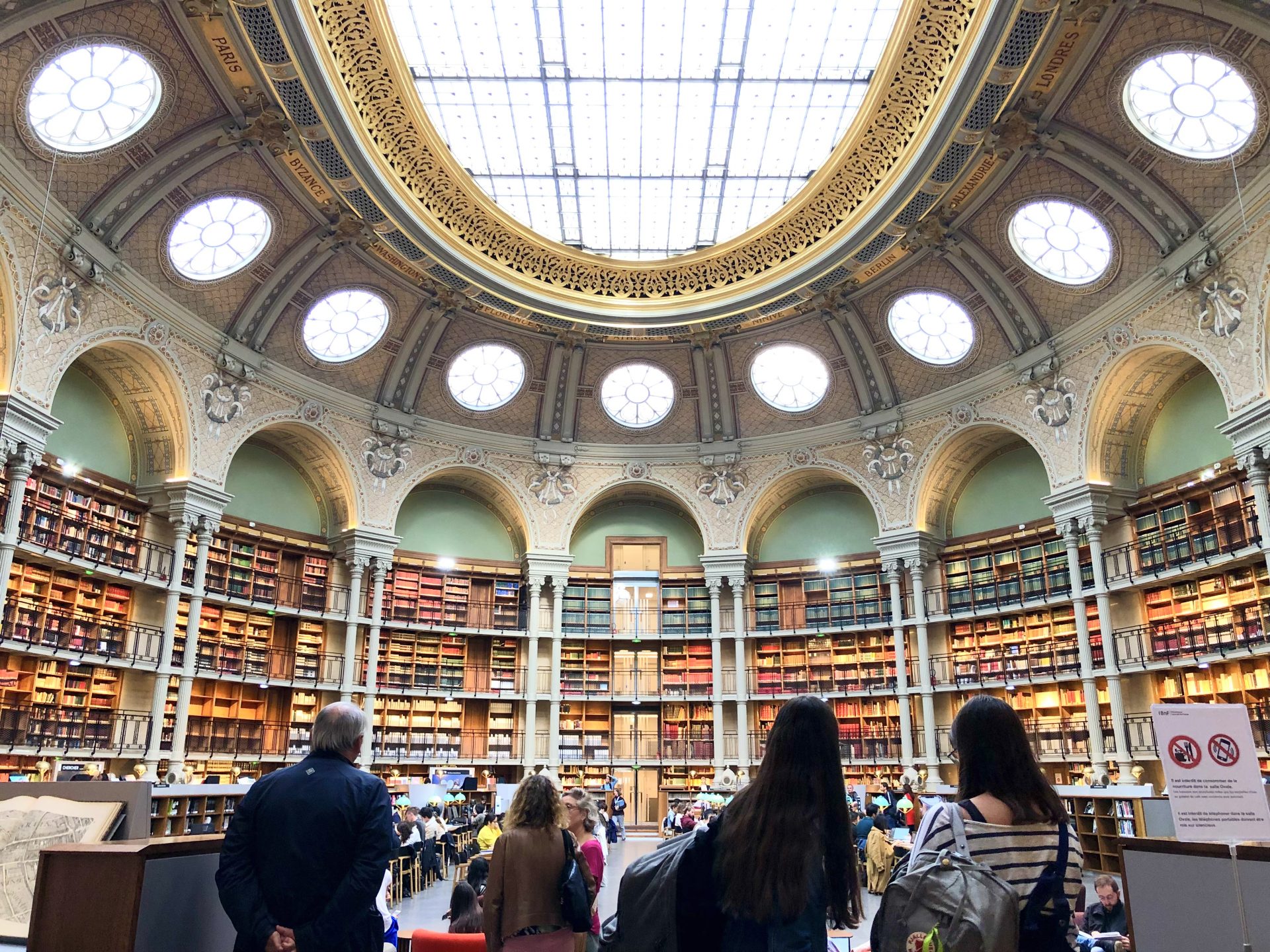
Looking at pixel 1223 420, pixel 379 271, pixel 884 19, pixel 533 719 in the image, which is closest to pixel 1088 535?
pixel 1223 420

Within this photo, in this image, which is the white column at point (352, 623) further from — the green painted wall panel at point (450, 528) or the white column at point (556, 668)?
the white column at point (556, 668)

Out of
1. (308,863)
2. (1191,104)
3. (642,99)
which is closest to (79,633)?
(642,99)

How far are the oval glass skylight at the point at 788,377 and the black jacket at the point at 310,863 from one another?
1942 centimetres

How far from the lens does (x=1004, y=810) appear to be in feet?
8.76

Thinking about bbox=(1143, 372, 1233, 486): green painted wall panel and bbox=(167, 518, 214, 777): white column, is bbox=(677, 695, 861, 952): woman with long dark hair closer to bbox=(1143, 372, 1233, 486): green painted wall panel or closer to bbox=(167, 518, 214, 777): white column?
bbox=(167, 518, 214, 777): white column

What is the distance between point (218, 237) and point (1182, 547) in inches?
725

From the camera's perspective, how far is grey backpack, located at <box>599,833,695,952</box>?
227cm

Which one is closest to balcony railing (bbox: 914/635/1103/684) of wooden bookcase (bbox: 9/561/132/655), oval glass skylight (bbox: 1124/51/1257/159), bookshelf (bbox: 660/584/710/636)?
bookshelf (bbox: 660/584/710/636)

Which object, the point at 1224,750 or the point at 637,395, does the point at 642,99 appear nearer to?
the point at 637,395

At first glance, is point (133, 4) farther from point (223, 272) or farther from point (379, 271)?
point (379, 271)

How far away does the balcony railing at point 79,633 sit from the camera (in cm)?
1445

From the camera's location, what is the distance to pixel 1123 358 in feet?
55.3

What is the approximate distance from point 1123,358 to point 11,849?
17804mm

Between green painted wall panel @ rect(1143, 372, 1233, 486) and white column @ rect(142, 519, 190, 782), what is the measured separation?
18461 mm
